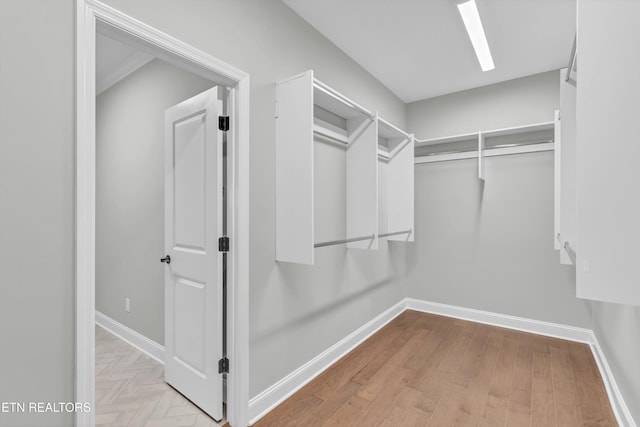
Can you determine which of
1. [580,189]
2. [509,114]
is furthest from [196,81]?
[509,114]

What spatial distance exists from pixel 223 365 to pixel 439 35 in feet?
10.0

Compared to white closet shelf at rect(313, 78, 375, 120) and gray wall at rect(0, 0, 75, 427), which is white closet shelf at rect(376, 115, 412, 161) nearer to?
white closet shelf at rect(313, 78, 375, 120)

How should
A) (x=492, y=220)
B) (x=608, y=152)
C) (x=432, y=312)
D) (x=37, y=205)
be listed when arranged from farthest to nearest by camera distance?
(x=432, y=312), (x=492, y=220), (x=37, y=205), (x=608, y=152)

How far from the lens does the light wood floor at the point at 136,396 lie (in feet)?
6.31

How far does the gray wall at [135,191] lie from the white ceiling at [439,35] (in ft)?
4.09

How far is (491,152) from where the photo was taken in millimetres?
3518

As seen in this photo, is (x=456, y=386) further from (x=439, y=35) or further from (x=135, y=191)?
(x=135, y=191)

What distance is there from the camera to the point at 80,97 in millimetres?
1196

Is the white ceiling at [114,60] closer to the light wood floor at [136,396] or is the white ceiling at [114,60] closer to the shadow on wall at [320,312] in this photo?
the shadow on wall at [320,312]

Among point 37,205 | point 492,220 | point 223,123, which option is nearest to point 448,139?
point 492,220

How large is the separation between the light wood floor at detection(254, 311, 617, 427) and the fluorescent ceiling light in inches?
109

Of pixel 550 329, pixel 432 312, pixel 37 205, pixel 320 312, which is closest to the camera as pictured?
pixel 37 205

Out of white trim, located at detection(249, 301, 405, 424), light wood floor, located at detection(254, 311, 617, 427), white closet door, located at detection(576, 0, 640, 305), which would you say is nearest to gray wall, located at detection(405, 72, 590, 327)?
light wood floor, located at detection(254, 311, 617, 427)

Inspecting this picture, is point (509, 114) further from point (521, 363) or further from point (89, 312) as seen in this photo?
point (89, 312)
